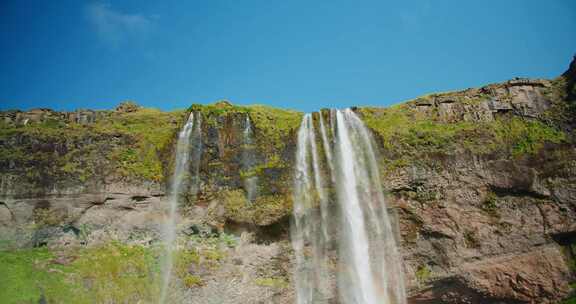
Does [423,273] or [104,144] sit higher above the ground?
[104,144]

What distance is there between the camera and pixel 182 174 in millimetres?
25031

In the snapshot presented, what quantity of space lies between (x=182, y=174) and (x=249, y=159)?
3.62 metres

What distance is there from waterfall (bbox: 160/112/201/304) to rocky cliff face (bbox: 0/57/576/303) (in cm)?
36

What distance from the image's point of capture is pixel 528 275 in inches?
914

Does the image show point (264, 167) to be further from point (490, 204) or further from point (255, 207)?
point (490, 204)

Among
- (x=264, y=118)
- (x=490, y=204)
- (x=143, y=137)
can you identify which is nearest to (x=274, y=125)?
(x=264, y=118)

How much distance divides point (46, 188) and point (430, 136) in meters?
20.5

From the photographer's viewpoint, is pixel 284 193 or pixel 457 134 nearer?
pixel 284 193

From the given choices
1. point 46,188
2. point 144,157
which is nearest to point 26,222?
point 46,188

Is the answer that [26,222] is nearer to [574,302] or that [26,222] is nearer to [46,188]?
[46,188]

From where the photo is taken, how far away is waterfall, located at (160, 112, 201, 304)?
24031 mm

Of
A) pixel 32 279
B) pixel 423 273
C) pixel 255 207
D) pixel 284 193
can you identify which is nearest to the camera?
pixel 32 279

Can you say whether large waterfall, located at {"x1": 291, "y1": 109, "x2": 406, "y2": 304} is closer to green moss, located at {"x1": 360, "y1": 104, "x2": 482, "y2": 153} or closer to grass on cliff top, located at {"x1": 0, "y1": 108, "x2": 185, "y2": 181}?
green moss, located at {"x1": 360, "y1": 104, "x2": 482, "y2": 153}

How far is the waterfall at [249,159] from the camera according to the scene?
81.1 ft
